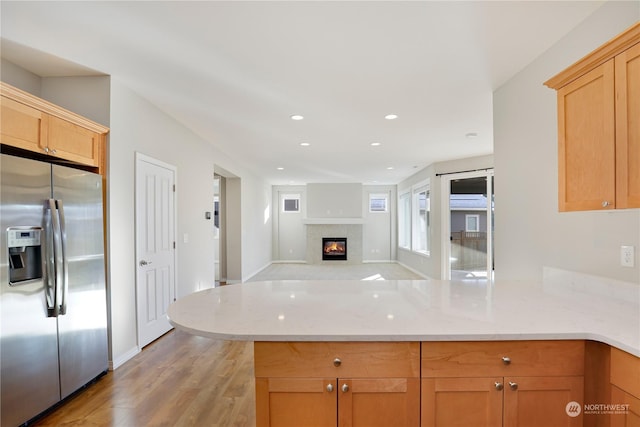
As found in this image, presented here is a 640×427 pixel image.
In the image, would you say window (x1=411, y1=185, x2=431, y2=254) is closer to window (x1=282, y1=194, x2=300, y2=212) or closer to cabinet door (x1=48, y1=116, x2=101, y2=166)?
window (x1=282, y1=194, x2=300, y2=212)

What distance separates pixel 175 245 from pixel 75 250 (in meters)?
1.41

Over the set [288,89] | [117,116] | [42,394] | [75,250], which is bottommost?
[42,394]

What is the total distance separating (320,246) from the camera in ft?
30.0

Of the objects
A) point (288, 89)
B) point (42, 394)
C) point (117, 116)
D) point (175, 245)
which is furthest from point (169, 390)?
point (288, 89)

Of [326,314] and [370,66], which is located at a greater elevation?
[370,66]

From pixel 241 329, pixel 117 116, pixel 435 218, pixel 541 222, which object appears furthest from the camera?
pixel 435 218

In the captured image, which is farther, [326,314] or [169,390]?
[169,390]

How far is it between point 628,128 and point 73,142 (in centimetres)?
344

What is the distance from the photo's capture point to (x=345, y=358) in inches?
47.5

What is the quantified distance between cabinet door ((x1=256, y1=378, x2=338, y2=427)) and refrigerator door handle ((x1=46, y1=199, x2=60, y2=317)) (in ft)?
5.75

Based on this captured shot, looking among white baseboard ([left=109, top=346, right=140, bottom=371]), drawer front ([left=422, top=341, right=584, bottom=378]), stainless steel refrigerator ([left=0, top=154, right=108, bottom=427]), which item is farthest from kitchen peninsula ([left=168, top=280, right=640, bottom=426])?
white baseboard ([left=109, top=346, right=140, bottom=371])

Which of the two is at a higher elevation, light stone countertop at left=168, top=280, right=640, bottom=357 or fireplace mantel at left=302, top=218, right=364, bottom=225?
fireplace mantel at left=302, top=218, right=364, bottom=225

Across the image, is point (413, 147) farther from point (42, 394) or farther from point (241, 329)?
point (42, 394)

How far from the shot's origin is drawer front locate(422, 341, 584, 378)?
1.20 m
